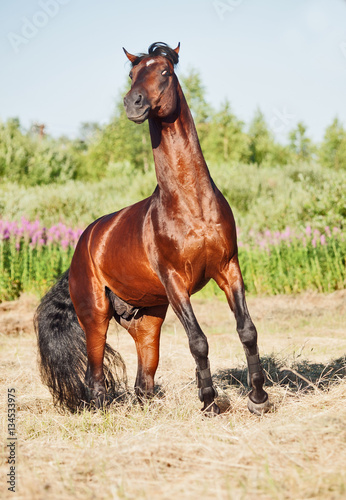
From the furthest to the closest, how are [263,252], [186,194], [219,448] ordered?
[263,252]
[186,194]
[219,448]

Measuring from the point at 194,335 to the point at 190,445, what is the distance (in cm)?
94

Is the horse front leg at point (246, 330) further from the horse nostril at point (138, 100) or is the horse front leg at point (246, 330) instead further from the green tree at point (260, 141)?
the green tree at point (260, 141)

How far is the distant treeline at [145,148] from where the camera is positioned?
97.6ft

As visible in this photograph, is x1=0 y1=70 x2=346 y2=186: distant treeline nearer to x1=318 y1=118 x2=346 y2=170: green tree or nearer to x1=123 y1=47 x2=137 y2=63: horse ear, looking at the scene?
x1=318 y1=118 x2=346 y2=170: green tree

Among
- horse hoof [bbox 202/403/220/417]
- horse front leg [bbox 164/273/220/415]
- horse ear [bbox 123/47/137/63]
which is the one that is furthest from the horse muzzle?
horse hoof [bbox 202/403/220/417]

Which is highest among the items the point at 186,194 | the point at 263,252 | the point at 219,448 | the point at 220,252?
the point at 186,194

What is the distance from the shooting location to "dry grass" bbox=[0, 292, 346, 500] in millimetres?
2150

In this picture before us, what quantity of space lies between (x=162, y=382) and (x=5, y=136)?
3074cm

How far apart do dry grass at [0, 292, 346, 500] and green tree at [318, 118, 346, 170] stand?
33.3 metres

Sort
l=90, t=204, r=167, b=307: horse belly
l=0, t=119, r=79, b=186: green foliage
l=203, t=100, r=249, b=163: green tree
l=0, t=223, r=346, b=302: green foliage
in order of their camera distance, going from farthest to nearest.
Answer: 1. l=0, t=119, r=79, b=186: green foliage
2. l=203, t=100, r=249, b=163: green tree
3. l=0, t=223, r=346, b=302: green foliage
4. l=90, t=204, r=167, b=307: horse belly

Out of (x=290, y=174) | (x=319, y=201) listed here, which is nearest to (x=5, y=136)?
(x=290, y=174)

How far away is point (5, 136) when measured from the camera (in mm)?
32750

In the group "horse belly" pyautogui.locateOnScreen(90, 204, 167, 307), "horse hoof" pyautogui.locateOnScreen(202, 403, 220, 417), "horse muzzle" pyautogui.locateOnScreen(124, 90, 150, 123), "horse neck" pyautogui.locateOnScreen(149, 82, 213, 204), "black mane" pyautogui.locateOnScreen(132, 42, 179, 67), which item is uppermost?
"black mane" pyautogui.locateOnScreen(132, 42, 179, 67)

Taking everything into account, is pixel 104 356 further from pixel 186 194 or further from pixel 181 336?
pixel 181 336
